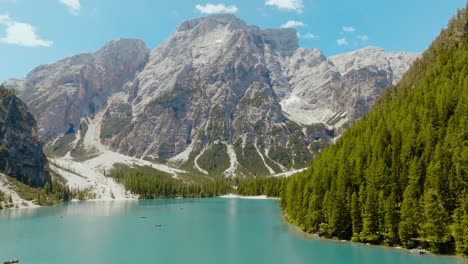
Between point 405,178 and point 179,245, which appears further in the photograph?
point 179,245

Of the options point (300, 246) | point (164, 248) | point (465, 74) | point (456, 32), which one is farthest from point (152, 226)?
point (456, 32)

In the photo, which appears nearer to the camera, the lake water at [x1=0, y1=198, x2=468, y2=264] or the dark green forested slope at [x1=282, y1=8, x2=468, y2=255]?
the dark green forested slope at [x1=282, y1=8, x2=468, y2=255]

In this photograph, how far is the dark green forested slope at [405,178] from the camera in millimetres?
69250

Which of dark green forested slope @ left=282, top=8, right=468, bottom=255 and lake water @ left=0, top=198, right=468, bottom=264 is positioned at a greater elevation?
dark green forested slope @ left=282, top=8, right=468, bottom=255

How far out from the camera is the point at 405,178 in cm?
7812

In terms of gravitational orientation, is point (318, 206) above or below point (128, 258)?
above

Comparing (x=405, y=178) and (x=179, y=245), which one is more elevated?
(x=405, y=178)

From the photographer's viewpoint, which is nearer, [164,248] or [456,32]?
[164,248]

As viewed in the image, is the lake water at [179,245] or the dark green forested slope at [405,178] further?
the lake water at [179,245]

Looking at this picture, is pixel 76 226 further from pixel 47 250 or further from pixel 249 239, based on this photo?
pixel 249 239

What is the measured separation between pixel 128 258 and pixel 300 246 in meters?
32.4

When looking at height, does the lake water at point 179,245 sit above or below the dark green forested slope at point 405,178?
below

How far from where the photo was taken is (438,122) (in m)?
83.5

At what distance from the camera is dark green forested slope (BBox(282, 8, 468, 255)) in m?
69.2
